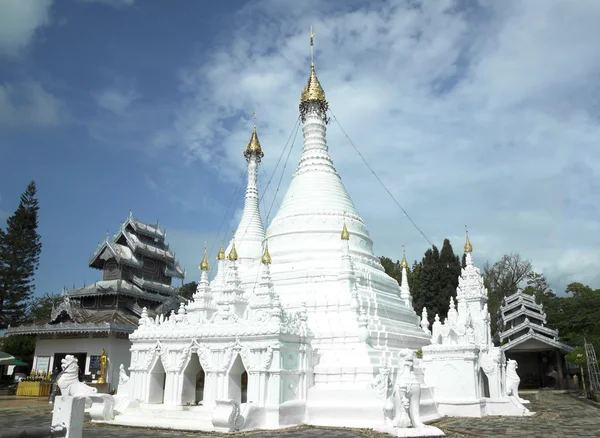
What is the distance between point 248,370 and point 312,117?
18.5 m

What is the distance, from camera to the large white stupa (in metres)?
18.7

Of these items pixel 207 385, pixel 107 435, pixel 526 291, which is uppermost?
pixel 526 291

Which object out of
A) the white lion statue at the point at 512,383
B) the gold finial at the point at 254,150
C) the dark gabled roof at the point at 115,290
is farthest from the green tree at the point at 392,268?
the white lion statue at the point at 512,383

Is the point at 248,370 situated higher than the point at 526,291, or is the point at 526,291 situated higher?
the point at 526,291

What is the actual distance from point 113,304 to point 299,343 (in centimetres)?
2495

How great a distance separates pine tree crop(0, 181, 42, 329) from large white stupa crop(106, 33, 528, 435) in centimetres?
2353

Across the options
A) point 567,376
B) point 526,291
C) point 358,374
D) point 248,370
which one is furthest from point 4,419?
point 526,291

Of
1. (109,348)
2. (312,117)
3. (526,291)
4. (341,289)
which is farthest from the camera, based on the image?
(526,291)

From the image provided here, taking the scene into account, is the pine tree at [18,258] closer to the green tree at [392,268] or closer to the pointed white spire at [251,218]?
the pointed white spire at [251,218]

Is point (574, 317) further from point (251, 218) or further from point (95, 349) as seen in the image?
point (95, 349)

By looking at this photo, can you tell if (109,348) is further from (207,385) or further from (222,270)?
(207,385)

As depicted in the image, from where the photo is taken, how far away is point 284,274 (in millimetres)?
26469

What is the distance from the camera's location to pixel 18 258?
44.1m

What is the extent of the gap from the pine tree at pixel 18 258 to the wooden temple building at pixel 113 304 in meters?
3.93
